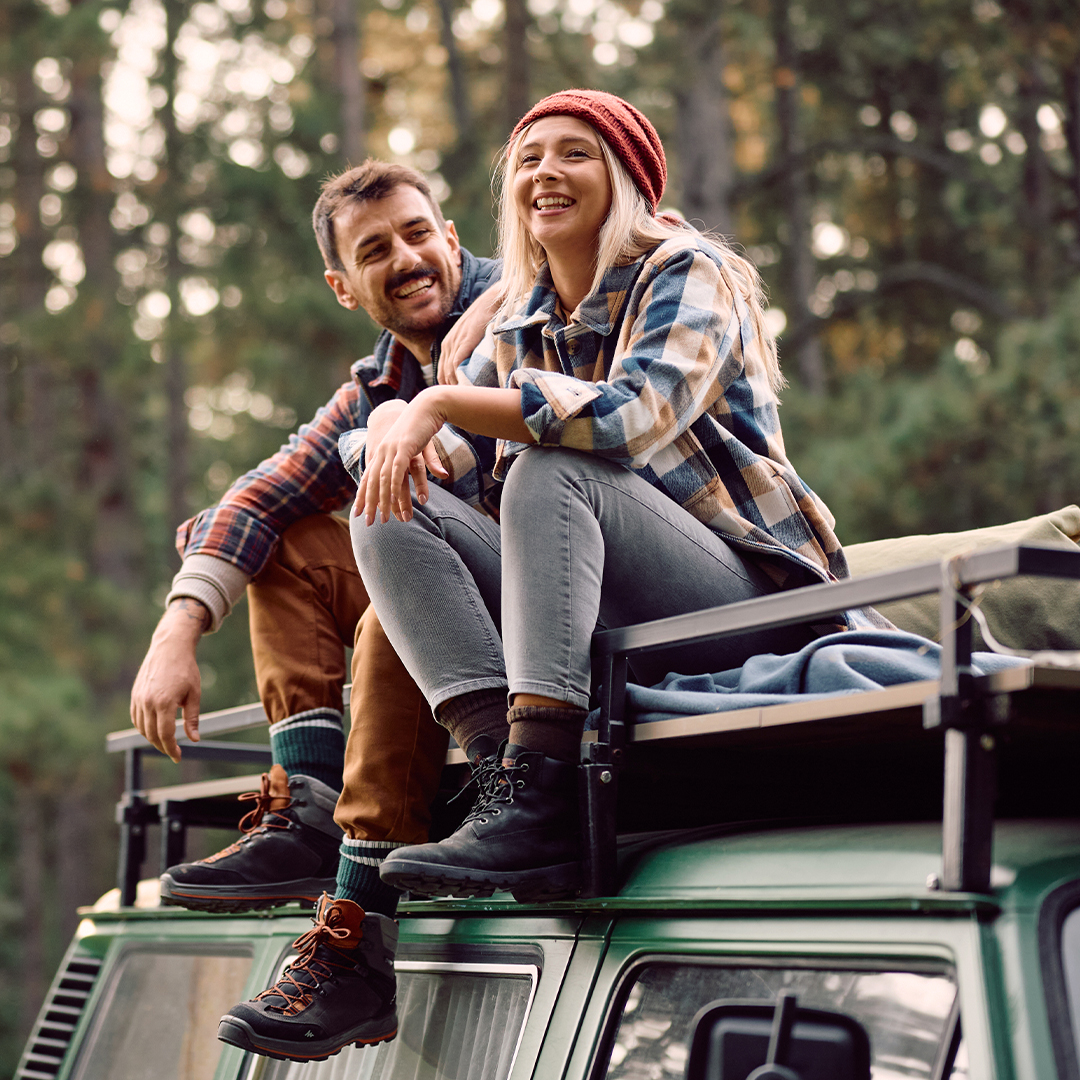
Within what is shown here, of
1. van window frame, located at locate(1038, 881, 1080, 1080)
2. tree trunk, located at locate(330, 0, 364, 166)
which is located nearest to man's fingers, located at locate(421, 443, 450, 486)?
van window frame, located at locate(1038, 881, 1080, 1080)

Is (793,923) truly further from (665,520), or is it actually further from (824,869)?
(665,520)

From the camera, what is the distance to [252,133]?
17047 mm

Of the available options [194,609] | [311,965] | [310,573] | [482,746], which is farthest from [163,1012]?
[482,746]

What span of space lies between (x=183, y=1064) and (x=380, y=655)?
4.39 ft

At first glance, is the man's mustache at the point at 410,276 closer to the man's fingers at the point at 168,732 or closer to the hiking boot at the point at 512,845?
the man's fingers at the point at 168,732

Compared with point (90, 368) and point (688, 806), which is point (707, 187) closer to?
point (90, 368)

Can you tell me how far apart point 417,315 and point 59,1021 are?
220cm

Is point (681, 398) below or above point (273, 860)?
above

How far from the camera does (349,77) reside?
1450cm

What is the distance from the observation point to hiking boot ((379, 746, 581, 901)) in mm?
2334

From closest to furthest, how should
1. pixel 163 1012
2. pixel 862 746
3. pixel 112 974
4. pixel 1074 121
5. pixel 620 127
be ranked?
pixel 862 746, pixel 620 127, pixel 163 1012, pixel 112 974, pixel 1074 121

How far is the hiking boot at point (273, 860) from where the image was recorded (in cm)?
306

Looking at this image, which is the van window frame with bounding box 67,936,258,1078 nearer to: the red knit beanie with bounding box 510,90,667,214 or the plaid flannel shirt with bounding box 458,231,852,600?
the plaid flannel shirt with bounding box 458,231,852,600

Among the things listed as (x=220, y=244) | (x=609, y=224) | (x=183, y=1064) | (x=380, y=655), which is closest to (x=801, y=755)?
(x=380, y=655)
